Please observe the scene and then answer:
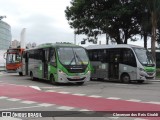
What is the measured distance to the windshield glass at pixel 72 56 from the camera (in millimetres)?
22312

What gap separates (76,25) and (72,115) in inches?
1213

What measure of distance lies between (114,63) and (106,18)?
12241 millimetres

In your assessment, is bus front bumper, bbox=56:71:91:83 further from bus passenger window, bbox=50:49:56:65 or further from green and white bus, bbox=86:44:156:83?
green and white bus, bbox=86:44:156:83

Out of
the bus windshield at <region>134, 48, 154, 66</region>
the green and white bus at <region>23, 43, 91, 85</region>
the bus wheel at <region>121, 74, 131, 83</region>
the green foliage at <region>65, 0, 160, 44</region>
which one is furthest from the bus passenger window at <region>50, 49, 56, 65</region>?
the green foliage at <region>65, 0, 160, 44</region>

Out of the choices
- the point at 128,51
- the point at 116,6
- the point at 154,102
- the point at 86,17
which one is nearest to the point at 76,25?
the point at 86,17

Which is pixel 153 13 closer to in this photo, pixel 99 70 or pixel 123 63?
pixel 99 70

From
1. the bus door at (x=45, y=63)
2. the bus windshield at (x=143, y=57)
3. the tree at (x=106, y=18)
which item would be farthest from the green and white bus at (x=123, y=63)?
the tree at (x=106, y=18)

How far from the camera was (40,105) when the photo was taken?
13.3m

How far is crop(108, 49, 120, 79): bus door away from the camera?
2620 centimetres

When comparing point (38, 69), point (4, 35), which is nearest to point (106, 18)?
point (38, 69)

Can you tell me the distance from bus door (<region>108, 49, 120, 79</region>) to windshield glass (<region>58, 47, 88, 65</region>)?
3802 mm

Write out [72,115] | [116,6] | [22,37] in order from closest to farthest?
[72,115] → [116,6] → [22,37]

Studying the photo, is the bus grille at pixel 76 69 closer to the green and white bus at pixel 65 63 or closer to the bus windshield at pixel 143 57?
the green and white bus at pixel 65 63

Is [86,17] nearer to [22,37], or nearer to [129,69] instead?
[22,37]
